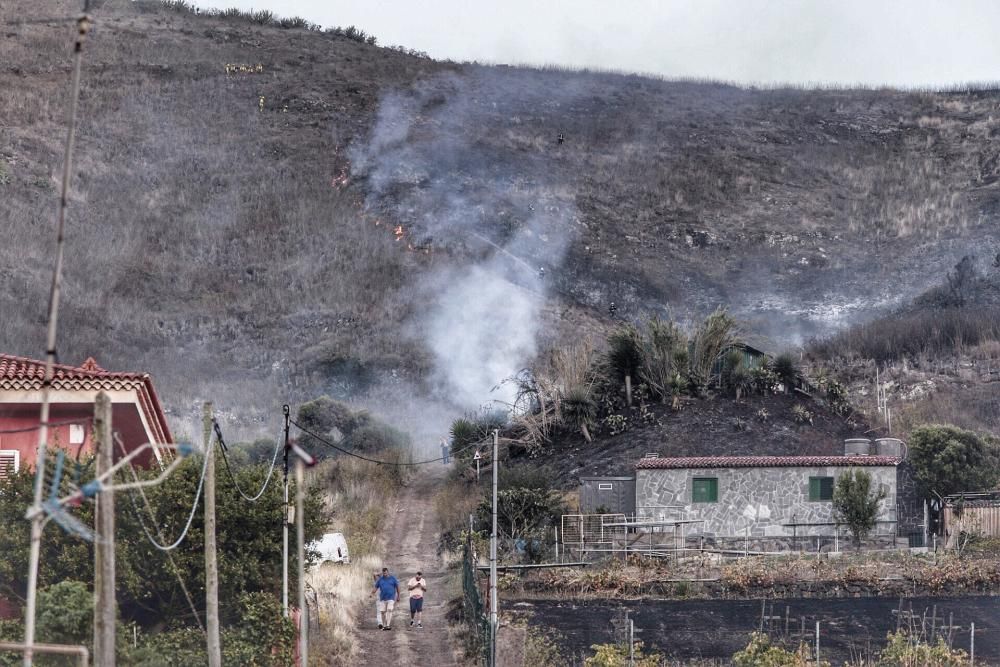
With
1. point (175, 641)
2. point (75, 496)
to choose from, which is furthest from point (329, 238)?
point (75, 496)

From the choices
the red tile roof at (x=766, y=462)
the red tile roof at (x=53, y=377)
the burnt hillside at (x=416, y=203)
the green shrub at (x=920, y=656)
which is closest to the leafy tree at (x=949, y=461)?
the red tile roof at (x=766, y=462)

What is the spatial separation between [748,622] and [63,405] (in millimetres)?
14358

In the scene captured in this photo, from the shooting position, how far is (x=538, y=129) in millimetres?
123000

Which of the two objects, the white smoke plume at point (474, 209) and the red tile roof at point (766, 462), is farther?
the white smoke plume at point (474, 209)

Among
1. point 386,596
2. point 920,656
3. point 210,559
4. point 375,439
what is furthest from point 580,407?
point 210,559

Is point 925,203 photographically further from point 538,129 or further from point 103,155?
point 103,155

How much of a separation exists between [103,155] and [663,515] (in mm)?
76676

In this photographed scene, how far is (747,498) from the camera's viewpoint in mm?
41531

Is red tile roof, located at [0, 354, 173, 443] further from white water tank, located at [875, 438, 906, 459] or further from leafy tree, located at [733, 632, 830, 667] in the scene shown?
white water tank, located at [875, 438, 906, 459]

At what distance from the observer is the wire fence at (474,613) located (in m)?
27.4

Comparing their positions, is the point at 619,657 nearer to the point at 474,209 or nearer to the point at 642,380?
the point at 642,380

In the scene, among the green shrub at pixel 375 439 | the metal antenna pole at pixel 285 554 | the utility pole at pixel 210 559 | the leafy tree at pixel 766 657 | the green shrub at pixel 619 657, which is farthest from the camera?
the green shrub at pixel 375 439

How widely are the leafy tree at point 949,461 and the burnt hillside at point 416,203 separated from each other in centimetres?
2813

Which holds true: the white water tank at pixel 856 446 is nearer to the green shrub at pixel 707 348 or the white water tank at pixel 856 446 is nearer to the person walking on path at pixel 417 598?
the green shrub at pixel 707 348
